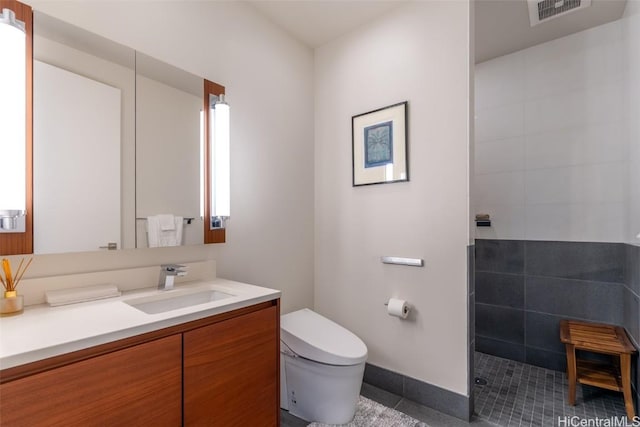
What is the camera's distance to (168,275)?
55.7 inches

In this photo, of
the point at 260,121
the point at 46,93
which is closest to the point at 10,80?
the point at 46,93

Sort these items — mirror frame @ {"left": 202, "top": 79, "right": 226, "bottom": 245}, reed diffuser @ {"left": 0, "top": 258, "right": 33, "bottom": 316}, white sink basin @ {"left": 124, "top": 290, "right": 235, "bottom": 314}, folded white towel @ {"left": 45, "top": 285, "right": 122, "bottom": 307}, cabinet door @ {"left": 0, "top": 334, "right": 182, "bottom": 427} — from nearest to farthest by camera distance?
cabinet door @ {"left": 0, "top": 334, "right": 182, "bottom": 427} → reed diffuser @ {"left": 0, "top": 258, "right": 33, "bottom": 316} → folded white towel @ {"left": 45, "top": 285, "right": 122, "bottom": 307} → white sink basin @ {"left": 124, "top": 290, "right": 235, "bottom": 314} → mirror frame @ {"left": 202, "top": 79, "right": 226, "bottom": 245}

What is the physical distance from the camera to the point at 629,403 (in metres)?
1.70

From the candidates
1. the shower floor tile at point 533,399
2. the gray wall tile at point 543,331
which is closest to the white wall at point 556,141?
Result: the gray wall tile at point 543,331

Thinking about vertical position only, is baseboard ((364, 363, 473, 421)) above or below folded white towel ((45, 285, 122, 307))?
below

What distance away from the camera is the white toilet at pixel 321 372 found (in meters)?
1.56

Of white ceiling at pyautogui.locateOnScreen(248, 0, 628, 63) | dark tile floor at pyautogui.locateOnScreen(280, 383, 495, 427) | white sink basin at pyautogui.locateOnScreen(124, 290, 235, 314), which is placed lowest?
dark tile floor at pyautogui.locateOnScreen(280, 383, 495, 427)

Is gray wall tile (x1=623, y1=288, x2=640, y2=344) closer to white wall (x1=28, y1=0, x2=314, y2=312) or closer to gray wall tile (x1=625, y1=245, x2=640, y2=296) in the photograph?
gray wall tile (x1=625, y1=245, x2=640, y2=296)

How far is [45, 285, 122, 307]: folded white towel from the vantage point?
44.0 inches

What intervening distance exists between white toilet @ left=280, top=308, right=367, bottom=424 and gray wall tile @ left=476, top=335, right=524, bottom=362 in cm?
152

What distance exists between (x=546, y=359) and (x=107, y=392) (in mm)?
2816

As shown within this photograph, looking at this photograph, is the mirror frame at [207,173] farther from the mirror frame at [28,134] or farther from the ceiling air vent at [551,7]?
the ceiling air vent at [551,7]
